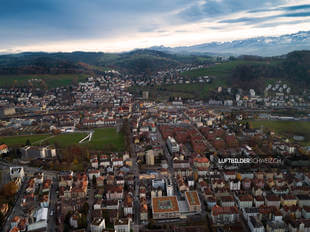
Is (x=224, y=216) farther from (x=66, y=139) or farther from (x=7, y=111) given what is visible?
(x=7, y=111)

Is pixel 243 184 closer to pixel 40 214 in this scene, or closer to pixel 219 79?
pixel 40 214

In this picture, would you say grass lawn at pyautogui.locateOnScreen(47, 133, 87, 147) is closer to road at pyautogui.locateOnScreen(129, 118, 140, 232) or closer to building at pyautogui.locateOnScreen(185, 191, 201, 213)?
road at pyautogui.locateOnScreen(129, 118, 140, 232)

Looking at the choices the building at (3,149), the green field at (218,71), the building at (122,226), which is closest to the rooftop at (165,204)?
the building at (122,226)

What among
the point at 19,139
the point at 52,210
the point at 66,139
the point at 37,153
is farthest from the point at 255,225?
the point at 19,139

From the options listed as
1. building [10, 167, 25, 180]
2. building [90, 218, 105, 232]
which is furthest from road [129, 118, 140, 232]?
building [10, 167, 25, 180]

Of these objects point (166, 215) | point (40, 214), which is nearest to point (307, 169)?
point (166, 215)

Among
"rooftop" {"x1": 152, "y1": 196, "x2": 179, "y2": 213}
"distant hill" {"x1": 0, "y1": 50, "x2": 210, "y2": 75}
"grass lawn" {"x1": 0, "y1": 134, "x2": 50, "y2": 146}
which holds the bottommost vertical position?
"grass lawn" {"x1": 0, "y1": 134, "x2": 50, "y2": 146}
